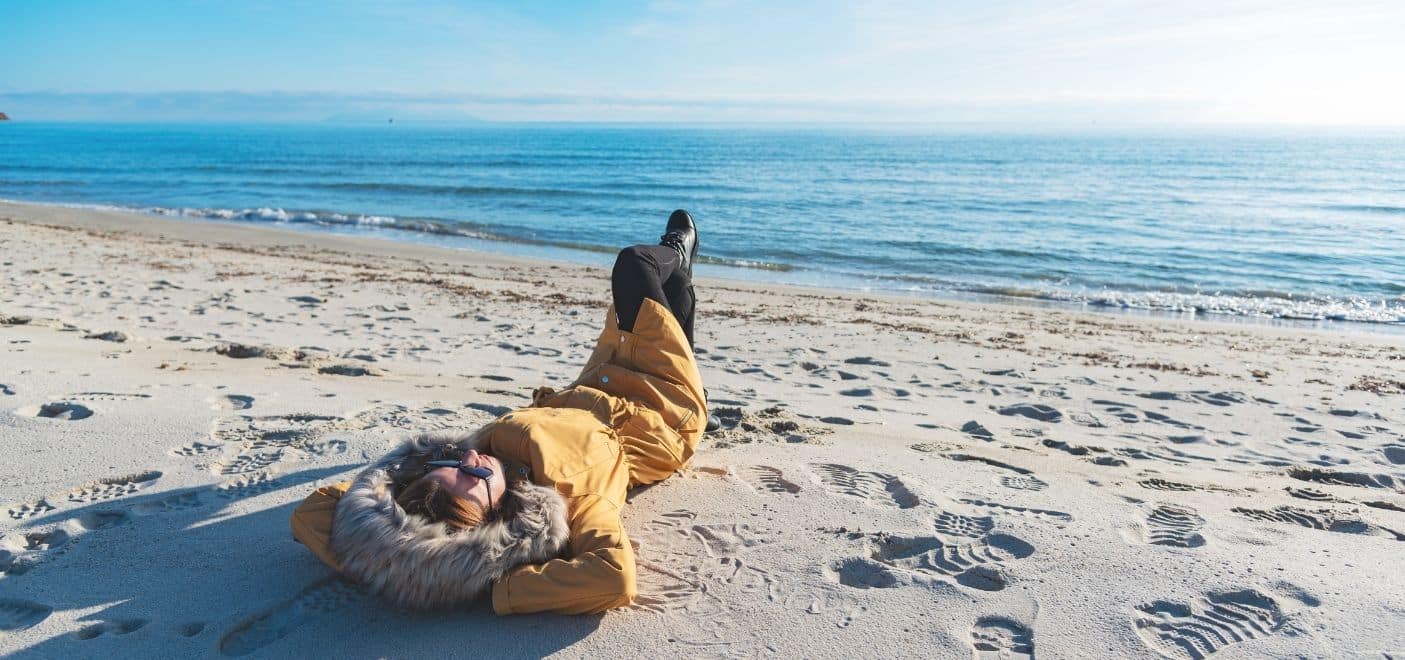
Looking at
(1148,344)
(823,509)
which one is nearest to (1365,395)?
(1148,344)

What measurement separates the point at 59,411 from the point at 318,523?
2.71 meters

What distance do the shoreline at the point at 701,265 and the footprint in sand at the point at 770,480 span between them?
918cm

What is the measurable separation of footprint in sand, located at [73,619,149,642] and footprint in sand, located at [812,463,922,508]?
112 inches

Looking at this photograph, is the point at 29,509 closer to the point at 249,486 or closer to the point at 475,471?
the point at 249,486

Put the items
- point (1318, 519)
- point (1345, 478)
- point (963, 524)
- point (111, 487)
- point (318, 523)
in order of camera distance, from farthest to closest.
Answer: point (1345, 478) < point (1318, 519) < point (111, 487) < point (963, 524) < point (318, 523)

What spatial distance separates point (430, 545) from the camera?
108 inches

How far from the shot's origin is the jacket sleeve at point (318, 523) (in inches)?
117

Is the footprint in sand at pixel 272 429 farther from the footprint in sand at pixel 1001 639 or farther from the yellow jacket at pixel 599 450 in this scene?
the footprint in sand at pixel 1001 639

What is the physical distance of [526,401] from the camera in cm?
567

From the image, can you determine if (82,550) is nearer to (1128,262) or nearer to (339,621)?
(339,621)

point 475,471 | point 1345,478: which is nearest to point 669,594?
point 475,471

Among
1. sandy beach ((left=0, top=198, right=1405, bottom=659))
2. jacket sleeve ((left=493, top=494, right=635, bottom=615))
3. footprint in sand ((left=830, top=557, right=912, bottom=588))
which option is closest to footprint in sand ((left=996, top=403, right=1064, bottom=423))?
sandy beach ((left=0, top=198, right=1405, bottom=659))

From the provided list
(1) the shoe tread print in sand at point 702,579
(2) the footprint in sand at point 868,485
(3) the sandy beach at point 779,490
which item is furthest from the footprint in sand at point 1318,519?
(1) the shoe tread print in sand at point 702,579

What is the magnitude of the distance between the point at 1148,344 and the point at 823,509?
7.28 metres
